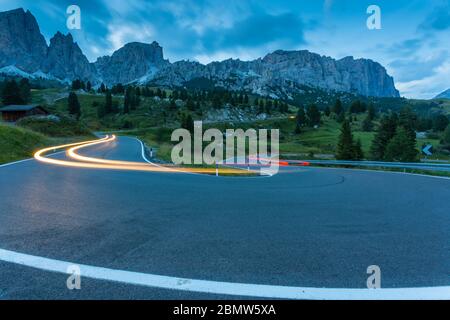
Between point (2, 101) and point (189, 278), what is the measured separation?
396 feet

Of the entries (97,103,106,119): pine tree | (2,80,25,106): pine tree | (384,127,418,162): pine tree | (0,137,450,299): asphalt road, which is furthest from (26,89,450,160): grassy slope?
(0,137,450,299): asphalt road

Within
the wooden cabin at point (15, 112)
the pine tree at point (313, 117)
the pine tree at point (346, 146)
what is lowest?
the pine tree at point (346, 146)

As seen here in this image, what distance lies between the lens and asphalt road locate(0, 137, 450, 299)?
3.34 m

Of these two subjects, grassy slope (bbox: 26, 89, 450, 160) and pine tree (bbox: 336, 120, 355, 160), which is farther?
grassy slope (bbox: 26, 89, 450, 160)

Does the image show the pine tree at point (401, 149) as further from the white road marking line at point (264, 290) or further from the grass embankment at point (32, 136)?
the grass embankment at point (32, 136)

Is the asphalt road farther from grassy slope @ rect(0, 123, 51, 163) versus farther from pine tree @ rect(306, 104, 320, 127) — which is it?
pine tree @ rect(306, 104, 320, 127)

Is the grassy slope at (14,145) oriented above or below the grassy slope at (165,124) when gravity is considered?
below

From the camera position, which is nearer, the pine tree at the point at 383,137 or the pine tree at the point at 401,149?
the pine tree at the point at 401,149

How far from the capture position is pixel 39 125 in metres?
43.3

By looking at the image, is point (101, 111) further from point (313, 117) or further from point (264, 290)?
point (264, 290)

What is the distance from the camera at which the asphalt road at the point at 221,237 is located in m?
3.34

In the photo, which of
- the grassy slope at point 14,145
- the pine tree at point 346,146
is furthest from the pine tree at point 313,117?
the grassy slope at point 14,145

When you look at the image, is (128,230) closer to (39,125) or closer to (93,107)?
(39,125)
